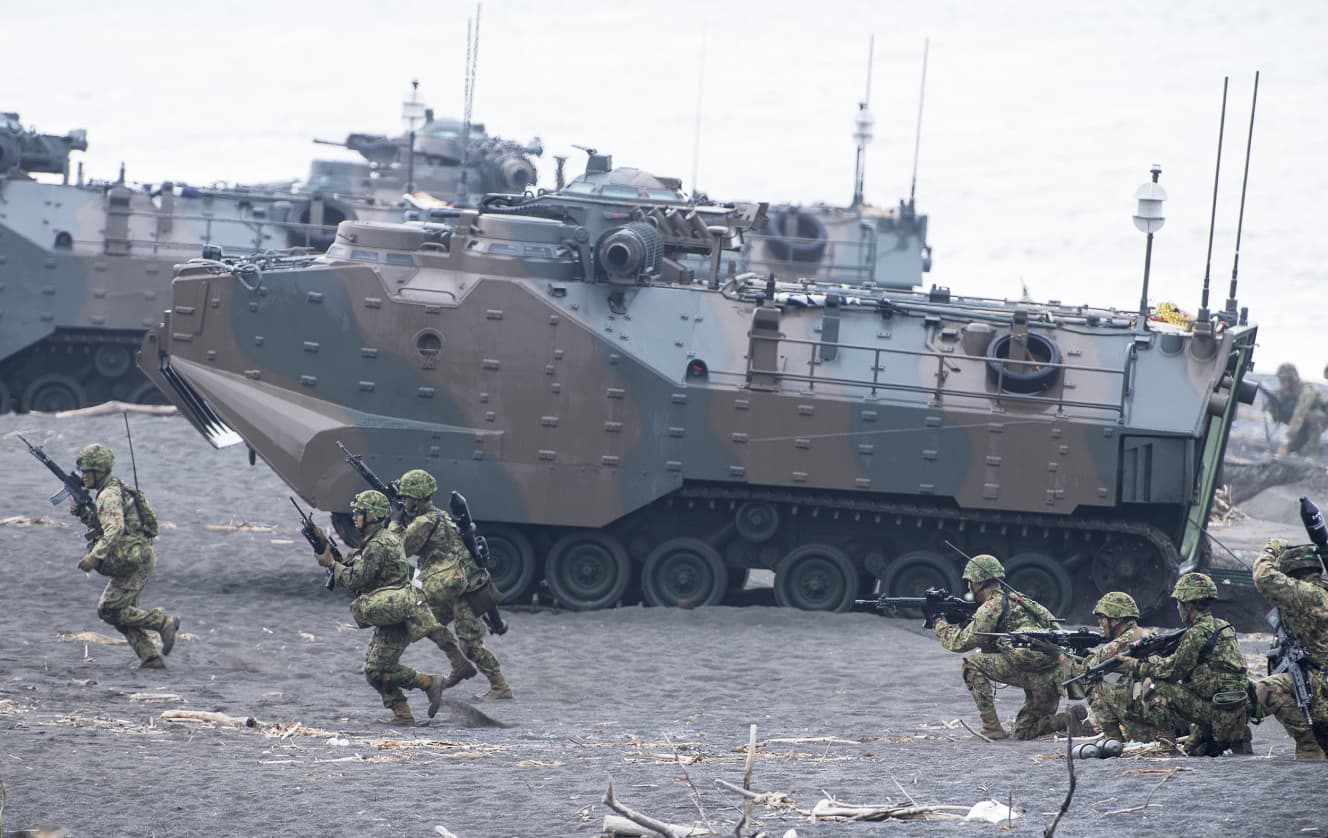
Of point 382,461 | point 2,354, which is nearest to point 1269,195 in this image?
point 2,354

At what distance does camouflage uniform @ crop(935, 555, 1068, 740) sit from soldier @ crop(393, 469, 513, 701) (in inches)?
139

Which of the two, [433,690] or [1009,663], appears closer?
[1009,663]

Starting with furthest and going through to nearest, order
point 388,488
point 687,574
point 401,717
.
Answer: point 687,574 → point 388,488 → point 401,717

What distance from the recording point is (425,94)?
56281 millimetres

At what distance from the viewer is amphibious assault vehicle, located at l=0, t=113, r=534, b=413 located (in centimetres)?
2662

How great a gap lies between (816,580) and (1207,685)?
25.1 ft

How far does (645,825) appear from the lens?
326 inches

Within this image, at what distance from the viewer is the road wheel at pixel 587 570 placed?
60.2 feet

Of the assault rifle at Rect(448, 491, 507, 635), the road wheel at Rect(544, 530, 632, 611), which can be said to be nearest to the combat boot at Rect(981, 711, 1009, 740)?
the assault rifle at Rect(448, 491, 507, 635)

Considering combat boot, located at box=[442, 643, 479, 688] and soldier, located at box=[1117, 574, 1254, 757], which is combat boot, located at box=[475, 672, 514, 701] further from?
soldier, located at box=[1117, 574, 1254, 757]

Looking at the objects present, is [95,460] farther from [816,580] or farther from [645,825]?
[645,825]

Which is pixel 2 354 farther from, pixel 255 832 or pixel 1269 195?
pixel 1269 195

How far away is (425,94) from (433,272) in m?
39.2

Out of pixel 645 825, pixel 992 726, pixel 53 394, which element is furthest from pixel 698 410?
pixel 53 394
